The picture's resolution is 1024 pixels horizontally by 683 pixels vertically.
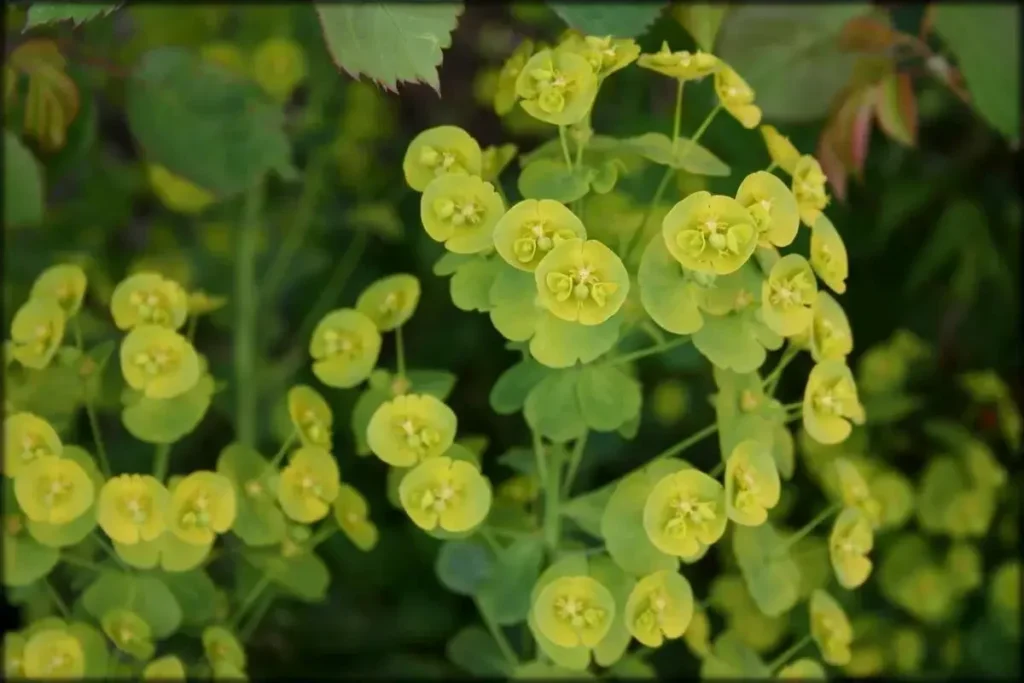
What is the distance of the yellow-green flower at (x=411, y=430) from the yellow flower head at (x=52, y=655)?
0.23m

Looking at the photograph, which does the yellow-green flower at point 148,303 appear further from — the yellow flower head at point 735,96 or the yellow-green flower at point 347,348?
the yellow flower head at point 735,96

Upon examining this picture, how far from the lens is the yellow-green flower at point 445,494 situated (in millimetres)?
566

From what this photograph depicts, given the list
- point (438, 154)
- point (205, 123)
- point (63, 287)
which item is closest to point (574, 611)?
point (438, 154)

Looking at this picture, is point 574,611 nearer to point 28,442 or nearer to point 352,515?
point 352,515

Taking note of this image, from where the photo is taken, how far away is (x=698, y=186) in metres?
0.68

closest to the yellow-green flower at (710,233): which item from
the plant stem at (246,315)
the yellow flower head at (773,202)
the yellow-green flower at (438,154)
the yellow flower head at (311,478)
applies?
the yellow flower head at (773,202)

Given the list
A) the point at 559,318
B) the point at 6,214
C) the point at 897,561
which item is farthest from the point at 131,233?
the point at 897,561

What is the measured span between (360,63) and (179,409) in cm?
24

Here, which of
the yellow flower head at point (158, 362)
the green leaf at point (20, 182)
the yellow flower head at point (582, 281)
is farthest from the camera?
the green leaf at point (20, 182)

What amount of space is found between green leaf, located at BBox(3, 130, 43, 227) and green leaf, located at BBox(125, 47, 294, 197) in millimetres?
95

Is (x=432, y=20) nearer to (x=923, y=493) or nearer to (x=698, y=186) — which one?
(x=698, y=186)

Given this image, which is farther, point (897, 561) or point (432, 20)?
point (897, 561)

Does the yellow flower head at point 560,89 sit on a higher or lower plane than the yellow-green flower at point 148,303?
higher

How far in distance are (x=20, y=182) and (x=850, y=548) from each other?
0.63 m
